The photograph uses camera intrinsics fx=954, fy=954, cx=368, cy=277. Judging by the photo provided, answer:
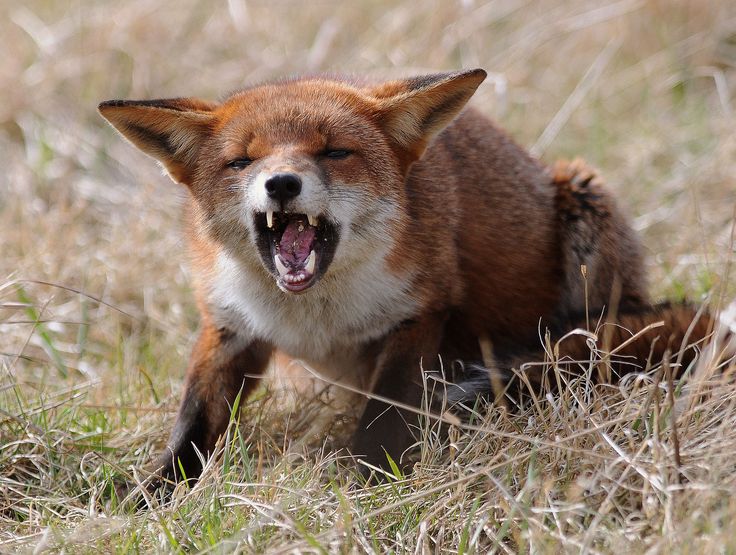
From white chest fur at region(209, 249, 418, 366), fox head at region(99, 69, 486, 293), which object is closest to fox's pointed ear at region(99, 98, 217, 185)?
fox head at region(99, 69, 486, 293)

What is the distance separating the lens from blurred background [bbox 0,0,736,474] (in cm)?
698

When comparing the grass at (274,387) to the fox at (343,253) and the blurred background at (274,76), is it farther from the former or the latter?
the fox at (343,253)

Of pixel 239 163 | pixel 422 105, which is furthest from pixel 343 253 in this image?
pixel 422 105

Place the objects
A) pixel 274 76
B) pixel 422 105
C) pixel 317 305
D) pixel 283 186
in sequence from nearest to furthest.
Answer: pixel 283 186 → pixel 422 105 → pixel 317 305 → pixel 274 76

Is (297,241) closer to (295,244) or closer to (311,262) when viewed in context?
(295,244)

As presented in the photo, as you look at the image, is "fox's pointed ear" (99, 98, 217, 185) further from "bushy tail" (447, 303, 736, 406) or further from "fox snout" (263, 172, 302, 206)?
"bushy tail" (447, 303, 736, 406)

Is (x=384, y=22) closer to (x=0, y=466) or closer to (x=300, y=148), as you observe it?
(x=300, y=148)

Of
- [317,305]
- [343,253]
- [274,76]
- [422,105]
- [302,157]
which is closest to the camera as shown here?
[302,157]

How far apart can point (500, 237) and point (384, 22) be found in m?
5.46

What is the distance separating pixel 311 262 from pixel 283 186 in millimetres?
405

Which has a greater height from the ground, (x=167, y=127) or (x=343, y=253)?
(x=167, y=127)

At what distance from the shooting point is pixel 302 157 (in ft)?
13.9

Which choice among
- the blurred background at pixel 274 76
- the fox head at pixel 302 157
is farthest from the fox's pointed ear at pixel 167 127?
the blurred background at pixel 274 76

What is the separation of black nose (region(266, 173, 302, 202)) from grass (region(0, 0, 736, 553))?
43.6 inches
